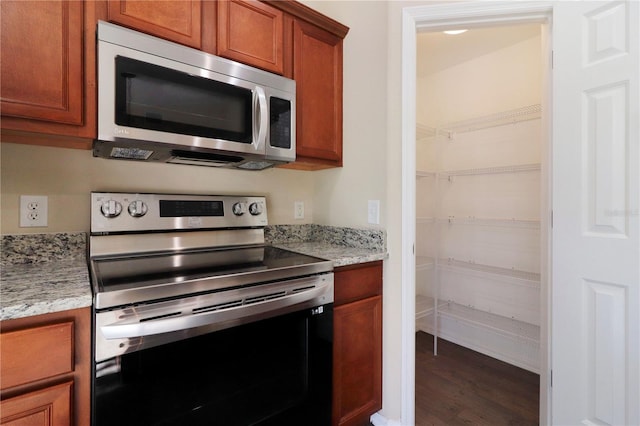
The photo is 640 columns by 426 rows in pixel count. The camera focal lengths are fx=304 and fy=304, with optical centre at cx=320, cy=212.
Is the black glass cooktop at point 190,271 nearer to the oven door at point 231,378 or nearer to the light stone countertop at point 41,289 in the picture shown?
the light stone countertop at point 41,289

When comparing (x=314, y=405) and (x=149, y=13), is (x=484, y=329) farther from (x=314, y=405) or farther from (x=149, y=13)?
(x=149, y=13)

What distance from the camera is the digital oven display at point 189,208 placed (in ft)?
4.77

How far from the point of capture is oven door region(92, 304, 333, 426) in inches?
34.3

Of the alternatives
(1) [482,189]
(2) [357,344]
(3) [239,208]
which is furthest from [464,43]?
(2) [357,344]

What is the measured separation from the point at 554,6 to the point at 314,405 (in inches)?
78.7

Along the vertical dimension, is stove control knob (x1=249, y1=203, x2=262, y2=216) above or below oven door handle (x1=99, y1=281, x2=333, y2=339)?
above

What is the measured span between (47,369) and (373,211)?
136 centimetres

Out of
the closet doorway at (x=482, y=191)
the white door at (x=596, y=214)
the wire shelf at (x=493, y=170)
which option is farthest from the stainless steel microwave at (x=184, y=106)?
the wire shelf at (x=493, y=170)

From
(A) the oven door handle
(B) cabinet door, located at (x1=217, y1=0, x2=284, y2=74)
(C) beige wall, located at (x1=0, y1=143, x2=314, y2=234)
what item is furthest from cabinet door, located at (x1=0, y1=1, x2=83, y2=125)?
(A) the oven door handle

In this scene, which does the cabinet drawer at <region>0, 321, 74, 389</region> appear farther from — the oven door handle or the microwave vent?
the microwave vent

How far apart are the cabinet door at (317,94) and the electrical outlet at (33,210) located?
43.3 inches

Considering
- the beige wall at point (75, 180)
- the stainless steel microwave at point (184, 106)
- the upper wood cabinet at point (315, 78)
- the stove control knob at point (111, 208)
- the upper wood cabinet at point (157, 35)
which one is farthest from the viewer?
the upper wood cabinet at point (315, 78)

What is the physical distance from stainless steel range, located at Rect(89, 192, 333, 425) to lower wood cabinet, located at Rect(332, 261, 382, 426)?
0.08 meters

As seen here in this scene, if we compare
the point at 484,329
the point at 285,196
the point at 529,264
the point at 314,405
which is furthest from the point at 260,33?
the point at 484,329
